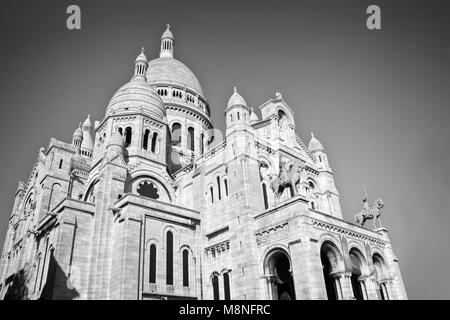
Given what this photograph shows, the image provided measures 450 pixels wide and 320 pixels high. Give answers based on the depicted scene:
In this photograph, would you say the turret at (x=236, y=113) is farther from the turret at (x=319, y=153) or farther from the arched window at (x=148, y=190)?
the turret at (x=319, y=153)

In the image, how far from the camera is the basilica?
24.1 meters

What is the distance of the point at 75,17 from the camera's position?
19125 mm

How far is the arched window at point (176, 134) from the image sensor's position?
47281 millimetres

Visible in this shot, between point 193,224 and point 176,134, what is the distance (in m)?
20.9

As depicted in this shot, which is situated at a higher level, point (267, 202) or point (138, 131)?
point (138, 131)

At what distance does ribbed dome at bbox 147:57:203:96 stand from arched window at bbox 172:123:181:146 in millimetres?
7639

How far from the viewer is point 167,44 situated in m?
64.4

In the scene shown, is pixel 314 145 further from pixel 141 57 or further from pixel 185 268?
pixel 141 57

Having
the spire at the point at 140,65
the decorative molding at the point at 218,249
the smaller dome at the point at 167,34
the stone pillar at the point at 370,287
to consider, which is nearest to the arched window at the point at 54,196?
the decorative molding at the point at 218,249

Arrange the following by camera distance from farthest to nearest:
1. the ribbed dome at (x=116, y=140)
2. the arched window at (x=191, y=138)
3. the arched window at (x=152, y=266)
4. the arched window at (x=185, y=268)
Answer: the arched window at (x=191, y=138) < the ribbed dome at (x=116, y=140) < the arched window at (x=185, y=268) < the arched window at (x=152, y=266)

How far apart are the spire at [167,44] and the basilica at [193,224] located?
2512 cm
